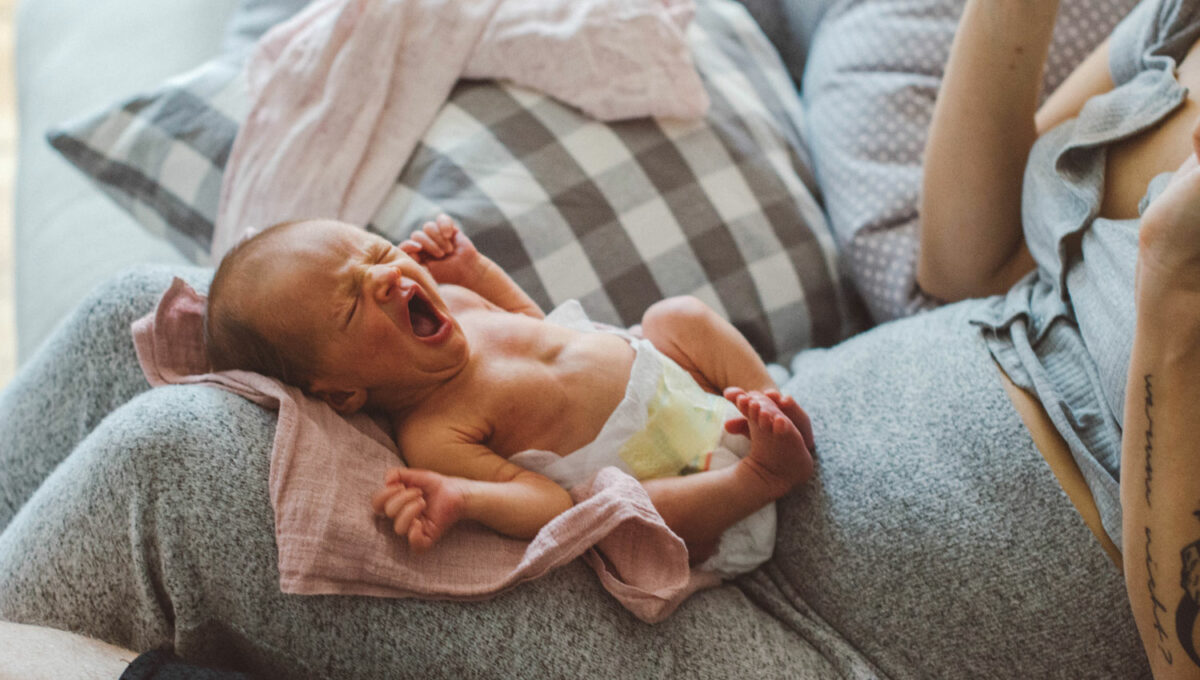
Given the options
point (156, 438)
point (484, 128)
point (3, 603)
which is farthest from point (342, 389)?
point (484, 128)

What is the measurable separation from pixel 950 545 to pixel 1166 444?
0.24m

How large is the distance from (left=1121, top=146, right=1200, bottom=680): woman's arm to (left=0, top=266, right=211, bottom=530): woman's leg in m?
1.02

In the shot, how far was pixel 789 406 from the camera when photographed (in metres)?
0.96

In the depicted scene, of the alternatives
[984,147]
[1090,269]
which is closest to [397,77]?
[984,147]

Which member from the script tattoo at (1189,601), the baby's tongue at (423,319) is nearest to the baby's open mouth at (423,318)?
the baby's tongue at (423,319)

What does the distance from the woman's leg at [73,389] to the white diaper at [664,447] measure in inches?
18.5

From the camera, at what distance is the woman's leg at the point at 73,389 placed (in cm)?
98

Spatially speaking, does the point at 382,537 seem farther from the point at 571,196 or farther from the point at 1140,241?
the point at 1140,241

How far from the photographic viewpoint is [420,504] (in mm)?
832

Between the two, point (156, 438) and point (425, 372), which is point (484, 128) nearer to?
point (425, 372)

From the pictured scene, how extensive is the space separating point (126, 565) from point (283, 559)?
0.51ft

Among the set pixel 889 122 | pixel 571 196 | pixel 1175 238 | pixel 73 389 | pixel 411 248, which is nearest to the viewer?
pixel 1175 238

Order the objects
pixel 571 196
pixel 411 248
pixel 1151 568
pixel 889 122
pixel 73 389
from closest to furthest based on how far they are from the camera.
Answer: pixel 1151 568
pixel 73 389
pixel 411 248
pixel 571 196
pixel 889 122

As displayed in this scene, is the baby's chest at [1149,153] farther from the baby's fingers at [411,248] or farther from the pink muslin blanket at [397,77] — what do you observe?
the baby's fingers at [411,248]
